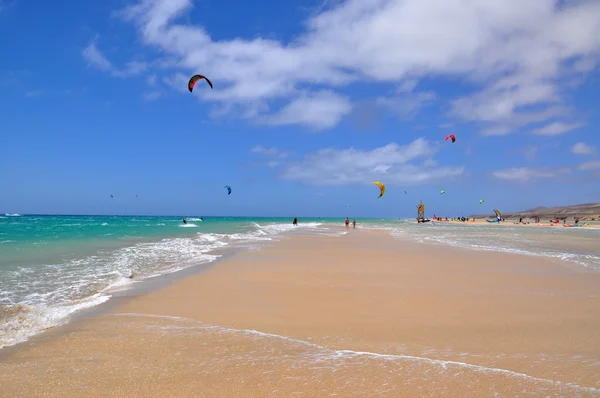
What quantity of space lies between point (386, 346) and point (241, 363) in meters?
1.78

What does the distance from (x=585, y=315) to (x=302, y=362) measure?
4.99 m

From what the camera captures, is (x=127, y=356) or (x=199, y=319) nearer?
(x=127, y=356)

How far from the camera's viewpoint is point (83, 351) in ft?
14.5

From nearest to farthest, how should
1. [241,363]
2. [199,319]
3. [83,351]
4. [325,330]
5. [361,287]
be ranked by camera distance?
[241,363] < [83,351] < [325,330] < [199,319] < [361,287]

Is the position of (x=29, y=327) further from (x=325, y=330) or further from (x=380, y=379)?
(x=380, y=379)

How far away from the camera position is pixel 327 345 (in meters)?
4.54

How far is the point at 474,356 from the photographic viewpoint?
4.16 metres

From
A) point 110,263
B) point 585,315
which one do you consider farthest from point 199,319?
point 110,263

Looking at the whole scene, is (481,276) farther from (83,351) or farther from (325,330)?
(83,351)

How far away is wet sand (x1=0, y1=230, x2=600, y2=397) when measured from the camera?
3.48 m

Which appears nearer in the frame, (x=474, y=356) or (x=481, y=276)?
(x=474, y=356)

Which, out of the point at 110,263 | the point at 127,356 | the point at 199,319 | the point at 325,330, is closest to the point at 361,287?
the point at 325,330

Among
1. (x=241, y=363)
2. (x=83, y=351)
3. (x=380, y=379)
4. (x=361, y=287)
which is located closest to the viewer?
(x=380, y=379)

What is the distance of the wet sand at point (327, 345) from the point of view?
348 centimetres
